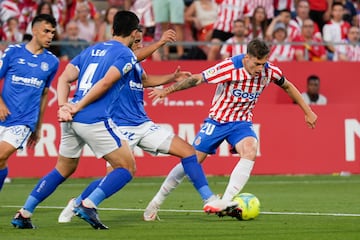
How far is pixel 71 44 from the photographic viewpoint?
69.4ft

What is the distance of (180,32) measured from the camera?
22734 mm

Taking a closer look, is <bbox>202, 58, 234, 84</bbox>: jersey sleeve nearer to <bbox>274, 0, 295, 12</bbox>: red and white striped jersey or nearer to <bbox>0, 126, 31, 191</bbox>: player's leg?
<bbox>0, 126, 31, 191</bbox>: player's leg

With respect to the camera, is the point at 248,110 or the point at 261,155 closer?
the point at 248,110

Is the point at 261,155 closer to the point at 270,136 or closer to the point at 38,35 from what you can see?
the point at 270,136

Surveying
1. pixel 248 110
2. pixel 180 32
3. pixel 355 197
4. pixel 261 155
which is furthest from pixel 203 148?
pixel 180 32

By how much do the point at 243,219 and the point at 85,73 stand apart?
8.93 ft

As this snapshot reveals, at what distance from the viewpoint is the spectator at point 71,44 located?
21.2 meters

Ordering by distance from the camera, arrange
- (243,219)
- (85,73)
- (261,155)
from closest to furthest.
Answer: (85,73), (243,219), (261,155)

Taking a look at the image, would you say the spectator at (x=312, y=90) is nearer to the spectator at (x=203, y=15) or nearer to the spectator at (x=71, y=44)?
the spectator at (x=203, y=15)

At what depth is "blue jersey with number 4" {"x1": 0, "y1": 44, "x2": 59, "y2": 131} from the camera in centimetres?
1278

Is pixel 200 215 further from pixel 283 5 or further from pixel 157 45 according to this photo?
pixel 283 5

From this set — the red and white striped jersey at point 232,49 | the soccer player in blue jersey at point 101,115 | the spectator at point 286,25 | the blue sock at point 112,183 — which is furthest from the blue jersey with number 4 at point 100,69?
the spectator at point 286,25

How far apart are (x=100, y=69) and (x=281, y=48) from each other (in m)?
11.5

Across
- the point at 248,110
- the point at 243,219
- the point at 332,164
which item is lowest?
the point at 332,164
